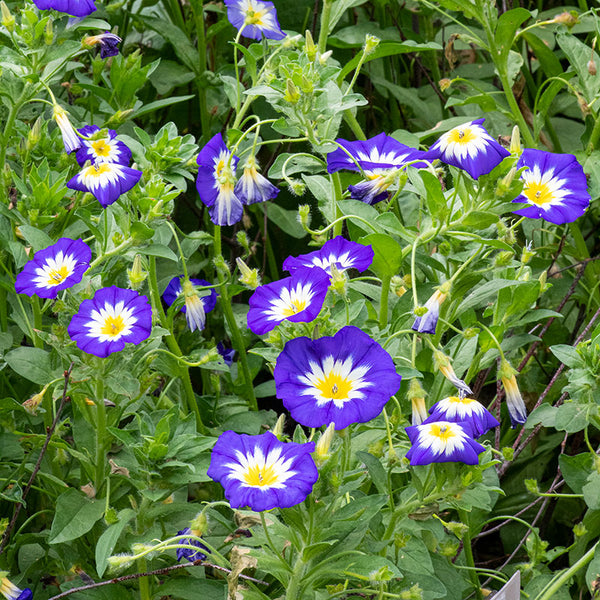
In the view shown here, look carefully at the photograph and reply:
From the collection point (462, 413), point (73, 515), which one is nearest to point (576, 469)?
point (462, 413)

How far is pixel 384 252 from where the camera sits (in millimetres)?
1033

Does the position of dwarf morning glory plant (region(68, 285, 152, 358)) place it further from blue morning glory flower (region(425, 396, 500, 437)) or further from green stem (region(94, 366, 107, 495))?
blue morning glory flower (region(425, 396, 500, 437))

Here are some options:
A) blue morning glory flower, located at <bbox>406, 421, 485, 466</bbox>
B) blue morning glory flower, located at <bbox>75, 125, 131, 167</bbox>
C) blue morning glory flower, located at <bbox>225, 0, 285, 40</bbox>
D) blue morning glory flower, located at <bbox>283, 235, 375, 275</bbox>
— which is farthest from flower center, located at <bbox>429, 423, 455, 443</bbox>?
blue morning glory flower, located at <bbox>225, 0, 285, 40</bbox>

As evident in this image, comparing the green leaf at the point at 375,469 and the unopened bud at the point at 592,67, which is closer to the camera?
the green leaf at the point at 375,469

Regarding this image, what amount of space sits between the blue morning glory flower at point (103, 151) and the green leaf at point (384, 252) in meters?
0.34

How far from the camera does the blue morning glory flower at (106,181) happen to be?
3.47ft

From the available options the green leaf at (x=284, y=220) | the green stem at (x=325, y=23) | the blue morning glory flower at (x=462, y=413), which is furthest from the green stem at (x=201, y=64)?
the blue morning glory flower at (x=462, y=413)

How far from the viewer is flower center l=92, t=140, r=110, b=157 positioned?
116cm

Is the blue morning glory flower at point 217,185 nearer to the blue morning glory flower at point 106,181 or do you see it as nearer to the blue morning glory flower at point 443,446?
the blue morning glory flower at point 106,181

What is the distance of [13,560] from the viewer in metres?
1.24

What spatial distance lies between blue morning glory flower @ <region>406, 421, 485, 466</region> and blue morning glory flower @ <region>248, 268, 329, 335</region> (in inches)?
6.3

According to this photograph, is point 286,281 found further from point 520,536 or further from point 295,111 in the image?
point 520,536

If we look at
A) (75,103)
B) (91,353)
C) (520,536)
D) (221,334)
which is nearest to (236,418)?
(221,334)

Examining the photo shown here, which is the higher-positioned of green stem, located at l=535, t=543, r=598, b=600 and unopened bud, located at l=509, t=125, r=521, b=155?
unopened bud, located at l=509, t=125, r=521, b=155
